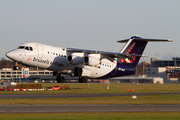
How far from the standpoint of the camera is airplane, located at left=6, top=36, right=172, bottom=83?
3750 cm

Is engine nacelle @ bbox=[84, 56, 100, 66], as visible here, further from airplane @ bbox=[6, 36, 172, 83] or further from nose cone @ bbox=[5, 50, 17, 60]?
nose cone @ bbox=[5, 50, 17, 60]

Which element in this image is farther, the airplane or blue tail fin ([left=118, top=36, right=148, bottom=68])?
blue tail fin ([left=118, top=36, right=148, bottom=68])

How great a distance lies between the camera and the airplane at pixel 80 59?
37500mm

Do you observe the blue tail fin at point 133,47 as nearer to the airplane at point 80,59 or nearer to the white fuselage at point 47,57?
the airplane at point 80,59

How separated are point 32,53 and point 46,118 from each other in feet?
70.8

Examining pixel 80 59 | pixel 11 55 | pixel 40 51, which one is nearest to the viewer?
pixel 11 55

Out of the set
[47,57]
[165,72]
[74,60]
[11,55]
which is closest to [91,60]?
[74,60]

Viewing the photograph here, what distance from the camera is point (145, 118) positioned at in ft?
56.0

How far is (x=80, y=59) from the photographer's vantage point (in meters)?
40.8

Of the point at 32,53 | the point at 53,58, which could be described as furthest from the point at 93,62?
the point at 32,53

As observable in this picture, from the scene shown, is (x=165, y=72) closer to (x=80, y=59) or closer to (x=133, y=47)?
(x=133, y=47)

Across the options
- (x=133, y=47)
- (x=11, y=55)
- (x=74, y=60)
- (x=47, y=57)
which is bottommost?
(x=74, y=60)

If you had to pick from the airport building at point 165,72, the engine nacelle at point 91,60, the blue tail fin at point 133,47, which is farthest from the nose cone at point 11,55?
the airport building at point 165,72

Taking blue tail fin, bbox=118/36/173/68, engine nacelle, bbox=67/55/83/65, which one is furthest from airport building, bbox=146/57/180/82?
engine nacelle, bbox=67/55/83/65
